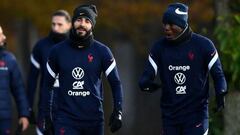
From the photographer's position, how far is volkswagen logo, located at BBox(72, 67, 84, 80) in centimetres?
1281

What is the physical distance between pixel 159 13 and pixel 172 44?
15.3 m

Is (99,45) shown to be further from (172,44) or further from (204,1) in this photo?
(204,1)

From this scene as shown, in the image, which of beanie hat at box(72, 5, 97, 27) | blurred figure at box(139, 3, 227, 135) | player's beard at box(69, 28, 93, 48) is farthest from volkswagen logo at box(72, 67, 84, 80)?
blurred figure at box(139, 3, 227, 135)

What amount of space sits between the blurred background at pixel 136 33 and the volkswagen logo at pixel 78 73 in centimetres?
367

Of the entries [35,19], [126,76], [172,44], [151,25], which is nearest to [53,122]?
[172,44]

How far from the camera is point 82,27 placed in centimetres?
1288

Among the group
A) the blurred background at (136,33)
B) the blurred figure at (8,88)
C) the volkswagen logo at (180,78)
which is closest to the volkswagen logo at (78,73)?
the volkswagen logo at (180,78)

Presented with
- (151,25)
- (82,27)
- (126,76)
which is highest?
(82,27)

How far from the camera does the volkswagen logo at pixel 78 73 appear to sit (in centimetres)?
1281

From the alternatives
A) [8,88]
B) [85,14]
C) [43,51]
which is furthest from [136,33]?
[85,14]

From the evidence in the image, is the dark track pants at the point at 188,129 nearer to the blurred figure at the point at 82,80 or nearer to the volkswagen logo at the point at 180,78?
the volkswagen logo at the point at 180,78

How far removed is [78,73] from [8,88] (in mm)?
2516

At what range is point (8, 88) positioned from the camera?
15.1m

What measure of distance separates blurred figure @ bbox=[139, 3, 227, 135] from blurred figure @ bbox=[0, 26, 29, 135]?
2.92m
